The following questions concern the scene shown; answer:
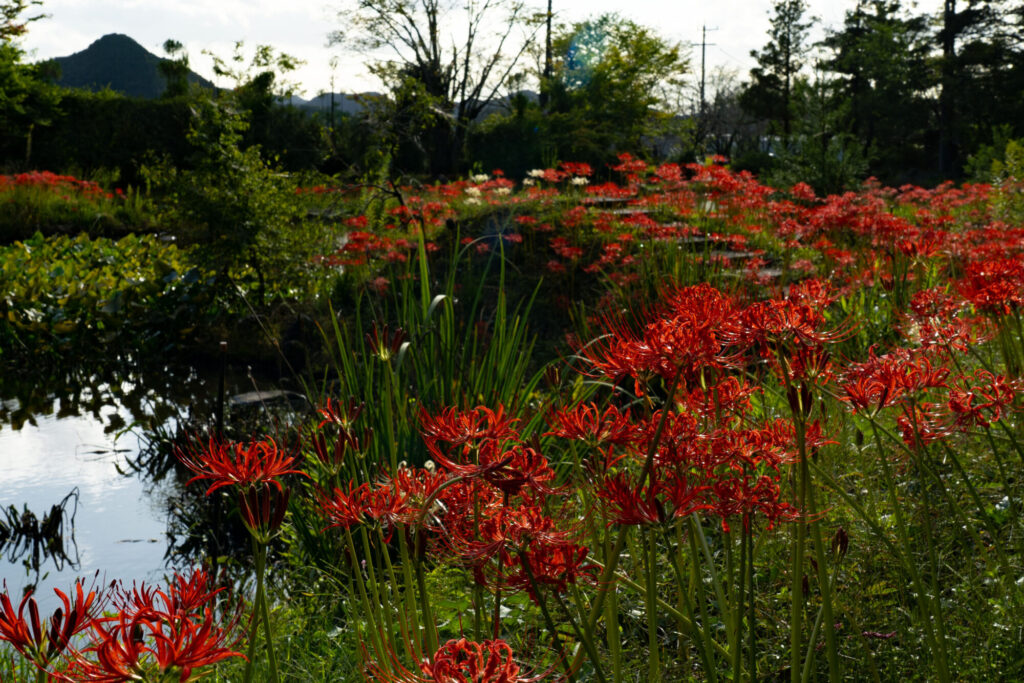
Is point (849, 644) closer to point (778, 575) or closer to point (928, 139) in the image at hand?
point (778, 575)

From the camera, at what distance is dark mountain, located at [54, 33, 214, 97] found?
9519 centimetres

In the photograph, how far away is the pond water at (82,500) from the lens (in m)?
4.39

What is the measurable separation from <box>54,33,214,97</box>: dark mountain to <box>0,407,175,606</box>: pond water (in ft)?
327

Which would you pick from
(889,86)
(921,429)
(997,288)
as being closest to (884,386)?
(921,429)

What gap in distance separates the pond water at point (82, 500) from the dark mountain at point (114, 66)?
327 feet

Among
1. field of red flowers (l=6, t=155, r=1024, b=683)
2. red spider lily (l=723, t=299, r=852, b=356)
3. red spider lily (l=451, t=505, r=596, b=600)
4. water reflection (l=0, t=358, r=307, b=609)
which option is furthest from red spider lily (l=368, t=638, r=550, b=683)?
water reflection (l=0, t=358, r=307, b=609)

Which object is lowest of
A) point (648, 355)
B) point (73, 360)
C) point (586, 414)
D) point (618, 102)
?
point (73, 360)

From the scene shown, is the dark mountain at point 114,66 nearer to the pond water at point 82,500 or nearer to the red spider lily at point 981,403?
the pond water at point 82,500

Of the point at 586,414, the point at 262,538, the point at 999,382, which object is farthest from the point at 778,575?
the point at 262,538

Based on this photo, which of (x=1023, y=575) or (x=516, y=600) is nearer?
(x=1023, y=575)

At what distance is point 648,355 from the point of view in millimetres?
970

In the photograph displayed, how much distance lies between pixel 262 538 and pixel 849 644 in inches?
71.2

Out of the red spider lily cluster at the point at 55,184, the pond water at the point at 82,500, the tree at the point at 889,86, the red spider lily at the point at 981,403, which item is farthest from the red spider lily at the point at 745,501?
the tree at the point at 889,86

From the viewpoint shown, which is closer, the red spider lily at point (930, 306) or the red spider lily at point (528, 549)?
the red spider lily at point (528, 549)
